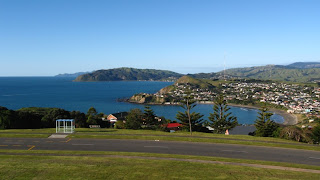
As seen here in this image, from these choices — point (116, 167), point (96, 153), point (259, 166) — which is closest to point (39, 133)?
point (96, 153)

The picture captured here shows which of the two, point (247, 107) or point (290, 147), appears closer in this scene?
point (290, 147)

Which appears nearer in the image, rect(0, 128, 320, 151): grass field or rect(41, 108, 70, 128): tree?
rect(0, 128, 320, 151): grass field

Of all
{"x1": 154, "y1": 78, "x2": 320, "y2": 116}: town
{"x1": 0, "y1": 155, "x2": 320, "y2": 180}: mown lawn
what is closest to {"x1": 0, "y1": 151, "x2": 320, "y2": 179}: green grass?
{"x1": 0, "y1": 155, "x2": 320, "y2": 180}: mown lawn

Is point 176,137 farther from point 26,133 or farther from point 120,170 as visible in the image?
point 26,133

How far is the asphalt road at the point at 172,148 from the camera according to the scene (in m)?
19.2

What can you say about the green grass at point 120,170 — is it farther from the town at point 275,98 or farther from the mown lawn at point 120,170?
the town at point 275,98

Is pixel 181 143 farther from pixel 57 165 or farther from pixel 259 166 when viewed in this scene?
pixel 57 165

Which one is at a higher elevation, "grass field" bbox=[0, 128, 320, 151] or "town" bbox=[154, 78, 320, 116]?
"grass field" bbox=[0, 128, 320, 151]

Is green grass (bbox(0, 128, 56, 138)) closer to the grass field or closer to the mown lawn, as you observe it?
the grass field

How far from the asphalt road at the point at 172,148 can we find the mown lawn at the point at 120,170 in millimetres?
3345

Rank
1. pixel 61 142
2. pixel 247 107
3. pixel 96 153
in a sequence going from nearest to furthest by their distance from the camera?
pixel 96 153 < pixel 61 142 < pixel 247 107

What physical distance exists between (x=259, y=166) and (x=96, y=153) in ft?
38.8

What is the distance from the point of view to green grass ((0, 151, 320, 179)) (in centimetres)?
1395

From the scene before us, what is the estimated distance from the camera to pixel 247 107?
139 metres
